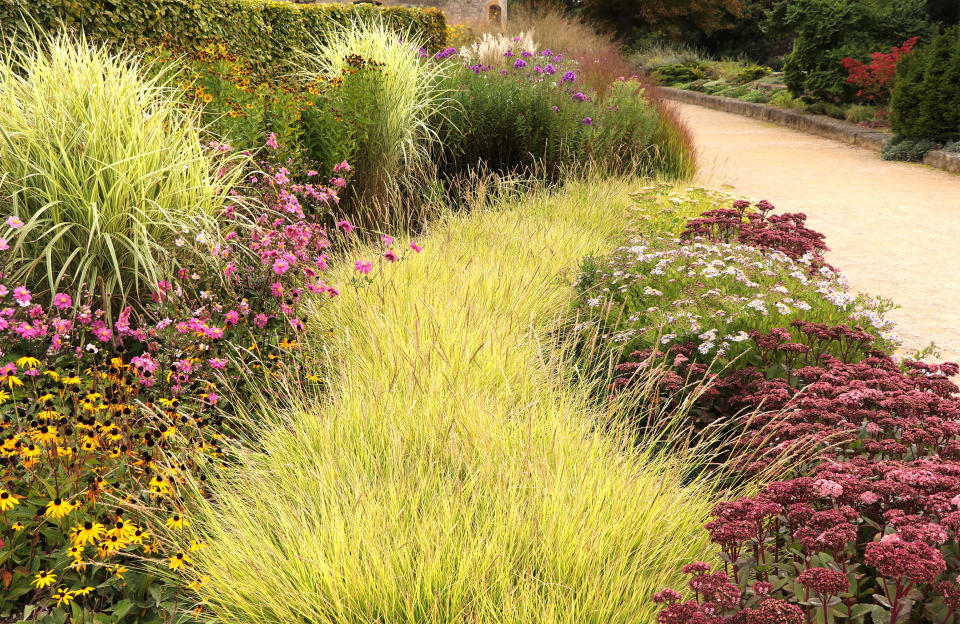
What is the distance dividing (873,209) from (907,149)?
3.74m

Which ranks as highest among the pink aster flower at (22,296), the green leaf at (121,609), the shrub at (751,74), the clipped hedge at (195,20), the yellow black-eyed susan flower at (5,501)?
the clipped hedge at (195,20)

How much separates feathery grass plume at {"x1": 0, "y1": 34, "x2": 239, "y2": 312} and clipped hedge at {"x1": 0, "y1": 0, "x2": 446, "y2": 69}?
4.88 feet

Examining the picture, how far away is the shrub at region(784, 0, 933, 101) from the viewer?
1427 centimetres

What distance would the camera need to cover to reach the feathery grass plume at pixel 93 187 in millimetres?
3404

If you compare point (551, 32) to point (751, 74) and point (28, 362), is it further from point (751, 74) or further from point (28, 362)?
point (28, 362)

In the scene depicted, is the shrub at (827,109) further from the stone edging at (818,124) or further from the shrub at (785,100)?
the shrub at (785,100)

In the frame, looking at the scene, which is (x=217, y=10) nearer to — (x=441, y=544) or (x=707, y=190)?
(x=707, y=190)

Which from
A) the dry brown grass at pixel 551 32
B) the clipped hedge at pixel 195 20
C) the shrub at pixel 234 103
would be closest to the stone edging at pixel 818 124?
the dry brown grass at pixel 551 32

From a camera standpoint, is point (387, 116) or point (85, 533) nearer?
point (85, 533)

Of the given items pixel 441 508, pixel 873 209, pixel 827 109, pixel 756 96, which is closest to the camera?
pixel 441 508

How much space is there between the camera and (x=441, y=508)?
2273mm

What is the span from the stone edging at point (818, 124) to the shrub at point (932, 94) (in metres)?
0.47

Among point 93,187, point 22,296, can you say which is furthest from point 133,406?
point 93,187

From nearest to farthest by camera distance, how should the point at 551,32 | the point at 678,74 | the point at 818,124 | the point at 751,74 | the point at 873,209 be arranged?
the point at 873,209 → the point at 818,124 → the point at 551,32 → the point at 751,74 → the point at 678,74
